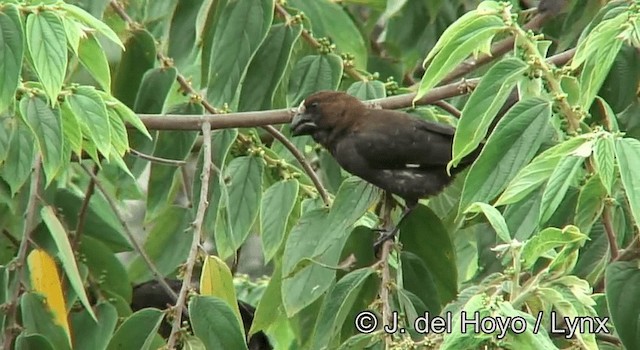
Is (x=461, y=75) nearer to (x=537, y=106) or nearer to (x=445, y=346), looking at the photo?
(x=537, y=106)

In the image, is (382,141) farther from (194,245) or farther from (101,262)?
(194,245)

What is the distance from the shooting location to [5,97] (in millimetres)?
2838

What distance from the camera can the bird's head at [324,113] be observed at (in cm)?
436

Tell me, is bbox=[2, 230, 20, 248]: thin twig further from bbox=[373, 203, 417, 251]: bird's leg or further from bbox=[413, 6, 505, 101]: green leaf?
bbox=[413, 6, 505, 101]: green leaf

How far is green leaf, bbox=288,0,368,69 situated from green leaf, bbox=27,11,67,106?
1.45 metres

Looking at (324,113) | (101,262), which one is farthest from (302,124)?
(101,262)

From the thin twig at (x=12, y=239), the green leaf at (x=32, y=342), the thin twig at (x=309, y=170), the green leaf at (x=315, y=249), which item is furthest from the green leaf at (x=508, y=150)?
the thin twig at (x=12, y=239)

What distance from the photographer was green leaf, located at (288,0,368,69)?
13.7 ft

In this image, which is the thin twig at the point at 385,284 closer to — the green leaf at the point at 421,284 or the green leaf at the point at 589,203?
the green leaf at the point at 421,284

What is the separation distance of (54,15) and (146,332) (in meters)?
0.81

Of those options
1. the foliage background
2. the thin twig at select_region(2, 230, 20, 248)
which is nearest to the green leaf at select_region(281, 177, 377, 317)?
the foliage background

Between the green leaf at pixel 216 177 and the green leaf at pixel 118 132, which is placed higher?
the green leaf at pixel 118 132

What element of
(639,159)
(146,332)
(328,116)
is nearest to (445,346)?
(639,159)

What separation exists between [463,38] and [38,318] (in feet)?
4.42
